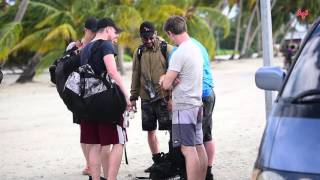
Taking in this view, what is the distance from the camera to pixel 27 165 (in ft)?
26.7

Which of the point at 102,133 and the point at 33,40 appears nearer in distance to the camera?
the point at 102,133

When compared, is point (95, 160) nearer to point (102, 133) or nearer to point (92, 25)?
point (102, 133)

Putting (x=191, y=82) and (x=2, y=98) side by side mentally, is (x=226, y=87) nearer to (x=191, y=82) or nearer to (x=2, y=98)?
(x=2, y=98)

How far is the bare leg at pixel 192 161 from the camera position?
226 inches

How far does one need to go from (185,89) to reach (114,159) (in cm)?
108

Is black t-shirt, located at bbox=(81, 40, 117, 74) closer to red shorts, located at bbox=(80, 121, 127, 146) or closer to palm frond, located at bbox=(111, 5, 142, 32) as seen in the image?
red shorts, located at bbox=(80, 121, 127, 146)

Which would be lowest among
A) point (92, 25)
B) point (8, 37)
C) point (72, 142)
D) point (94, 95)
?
point (72, 142)

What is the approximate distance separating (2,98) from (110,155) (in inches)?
603

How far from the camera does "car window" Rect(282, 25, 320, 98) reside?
10.8 ft

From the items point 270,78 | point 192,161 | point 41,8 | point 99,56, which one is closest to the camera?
point 270,78

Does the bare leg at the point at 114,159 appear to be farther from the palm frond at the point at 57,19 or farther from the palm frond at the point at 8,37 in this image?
the palm frond at the point at 57,19

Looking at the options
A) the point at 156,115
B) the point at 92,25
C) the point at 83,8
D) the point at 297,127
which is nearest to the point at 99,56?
the point at 92,25

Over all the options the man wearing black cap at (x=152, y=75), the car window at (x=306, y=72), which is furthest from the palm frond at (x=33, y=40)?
the car window at (x=306, y=72)

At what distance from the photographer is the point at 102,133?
6.00 meters
